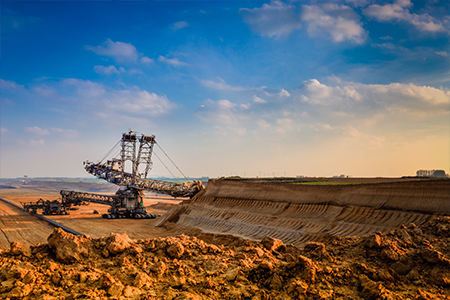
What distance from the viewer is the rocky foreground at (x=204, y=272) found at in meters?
7.05

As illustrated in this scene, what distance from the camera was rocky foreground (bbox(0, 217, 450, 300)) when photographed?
7.05 metres

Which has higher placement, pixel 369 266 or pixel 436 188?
pixel 436 188

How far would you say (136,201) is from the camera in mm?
41406

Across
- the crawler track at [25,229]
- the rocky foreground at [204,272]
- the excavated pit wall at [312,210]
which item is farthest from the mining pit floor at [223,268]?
the crawler track at [25,229]

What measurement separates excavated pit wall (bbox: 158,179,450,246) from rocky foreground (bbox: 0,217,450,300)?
1071 centimetres

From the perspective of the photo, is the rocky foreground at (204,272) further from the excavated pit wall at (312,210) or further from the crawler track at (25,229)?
the crawler track at (25,229)

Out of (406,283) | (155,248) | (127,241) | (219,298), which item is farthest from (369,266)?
(127,241)

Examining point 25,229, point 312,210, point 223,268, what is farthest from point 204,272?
point 25,229

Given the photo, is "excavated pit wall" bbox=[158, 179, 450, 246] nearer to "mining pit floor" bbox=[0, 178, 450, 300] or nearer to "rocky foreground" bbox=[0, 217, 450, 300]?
"mining pit floor" bbox=[0, 178, 450, 300]

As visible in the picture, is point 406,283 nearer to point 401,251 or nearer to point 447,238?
point 401,251

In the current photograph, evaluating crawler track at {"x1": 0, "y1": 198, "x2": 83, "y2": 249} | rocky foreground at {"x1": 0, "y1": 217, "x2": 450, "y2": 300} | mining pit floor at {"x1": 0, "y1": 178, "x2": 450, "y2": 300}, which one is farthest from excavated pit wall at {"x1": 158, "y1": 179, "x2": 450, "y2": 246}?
crawler track at {"x1": 0, "y1": 198, "x2": 83, "y2": 249}

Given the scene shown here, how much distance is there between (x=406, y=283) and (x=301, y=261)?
3073 millimetres

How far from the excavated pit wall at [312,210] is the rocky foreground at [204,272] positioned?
10.7 m

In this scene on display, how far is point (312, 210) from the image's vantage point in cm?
2525
